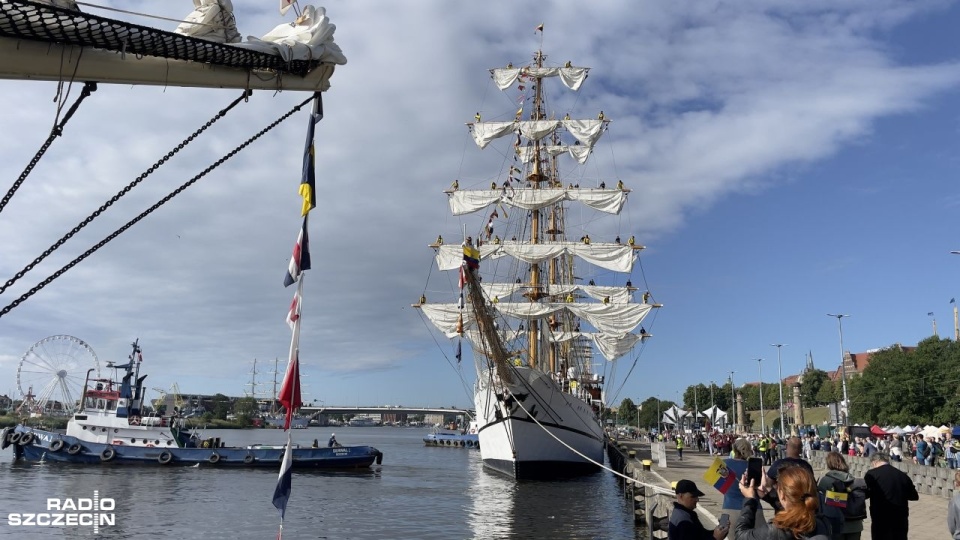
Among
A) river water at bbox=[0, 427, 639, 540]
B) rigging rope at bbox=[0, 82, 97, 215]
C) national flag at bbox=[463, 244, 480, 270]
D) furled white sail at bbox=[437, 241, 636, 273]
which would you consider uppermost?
furled white sail at bbox=[437, 241, 636, 273]

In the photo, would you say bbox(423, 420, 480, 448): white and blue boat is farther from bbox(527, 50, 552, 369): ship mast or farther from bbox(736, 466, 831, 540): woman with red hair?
bbox(736, 466, 831, 540): woman with red hair

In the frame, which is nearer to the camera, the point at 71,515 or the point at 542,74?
the point at 71,515

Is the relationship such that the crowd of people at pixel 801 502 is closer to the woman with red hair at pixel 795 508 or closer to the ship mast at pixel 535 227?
Answer: the woman with red hair at pixel 795 508

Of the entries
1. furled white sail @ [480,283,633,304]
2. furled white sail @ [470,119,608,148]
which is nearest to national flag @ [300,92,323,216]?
furled white sail @ [480,283,633,304]

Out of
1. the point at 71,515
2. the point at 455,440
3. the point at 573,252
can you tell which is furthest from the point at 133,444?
the point at 455,440

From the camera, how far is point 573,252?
45125mm

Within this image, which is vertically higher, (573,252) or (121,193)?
(573,252)

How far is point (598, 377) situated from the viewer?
2741 inches

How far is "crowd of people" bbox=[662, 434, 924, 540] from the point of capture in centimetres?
425

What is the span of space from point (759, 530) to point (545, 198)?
42.7 metres

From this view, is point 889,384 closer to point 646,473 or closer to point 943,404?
point 943,404

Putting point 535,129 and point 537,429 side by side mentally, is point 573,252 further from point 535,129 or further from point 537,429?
point 537,429

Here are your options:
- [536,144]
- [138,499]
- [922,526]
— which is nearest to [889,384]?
[536,144]

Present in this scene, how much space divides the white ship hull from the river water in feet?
3.37
